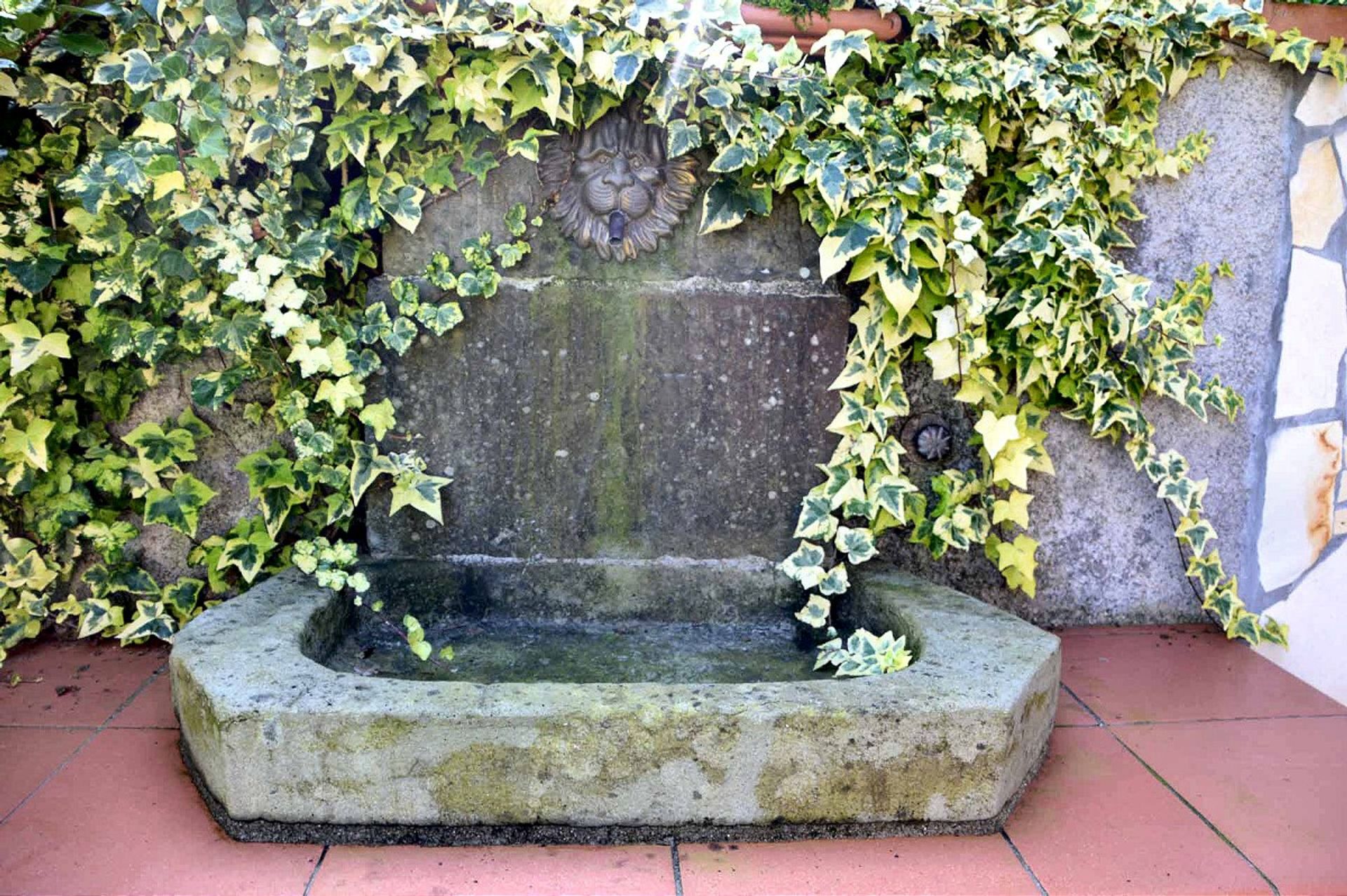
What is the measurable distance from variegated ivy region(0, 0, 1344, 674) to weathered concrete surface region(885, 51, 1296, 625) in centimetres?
9

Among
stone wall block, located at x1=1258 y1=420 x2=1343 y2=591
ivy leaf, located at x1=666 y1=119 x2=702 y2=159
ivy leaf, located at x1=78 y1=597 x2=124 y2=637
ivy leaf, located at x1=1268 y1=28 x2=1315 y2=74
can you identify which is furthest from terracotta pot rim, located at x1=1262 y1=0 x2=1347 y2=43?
ivy leaf, located at x1=78 y1=597 x2=124 y2=637

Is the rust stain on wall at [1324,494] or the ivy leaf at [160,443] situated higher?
the ivy leaf at [160,443]

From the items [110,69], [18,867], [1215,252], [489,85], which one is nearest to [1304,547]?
[1215,252]

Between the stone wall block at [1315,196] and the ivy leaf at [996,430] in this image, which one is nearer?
the ivy leaf at [996,430]

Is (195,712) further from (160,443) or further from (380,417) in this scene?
(160,443)

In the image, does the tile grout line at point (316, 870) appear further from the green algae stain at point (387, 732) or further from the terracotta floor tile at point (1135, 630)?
the terracotta floor tile at point (1135, 630)

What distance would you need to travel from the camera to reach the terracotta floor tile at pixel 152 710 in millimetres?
2104

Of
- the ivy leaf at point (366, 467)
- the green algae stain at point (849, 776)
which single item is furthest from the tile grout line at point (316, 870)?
the ivy leaf at point (366, 467)

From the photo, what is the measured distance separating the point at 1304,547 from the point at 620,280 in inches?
75.2

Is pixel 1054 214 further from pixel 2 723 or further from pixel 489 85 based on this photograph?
pixel 2 723

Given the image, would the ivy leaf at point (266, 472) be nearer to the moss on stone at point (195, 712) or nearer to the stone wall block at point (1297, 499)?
the moss on stone at point (195, 712)

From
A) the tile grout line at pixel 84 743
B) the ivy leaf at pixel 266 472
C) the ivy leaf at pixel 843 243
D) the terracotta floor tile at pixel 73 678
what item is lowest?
the tile grout line at pixel 84 743

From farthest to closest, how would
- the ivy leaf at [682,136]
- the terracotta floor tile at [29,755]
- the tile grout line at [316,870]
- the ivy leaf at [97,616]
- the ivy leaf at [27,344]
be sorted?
the ivy leaf at [97,616] < the ivy leaf at [27,344] < the ivy leaf at [682,136] < the terracotta floor tile at [29,755] < the tile grout line at [316,870]

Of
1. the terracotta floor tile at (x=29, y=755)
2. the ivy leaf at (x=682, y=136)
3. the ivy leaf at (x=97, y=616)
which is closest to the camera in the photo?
the terracotta floor tile at (x=29, y=755)
